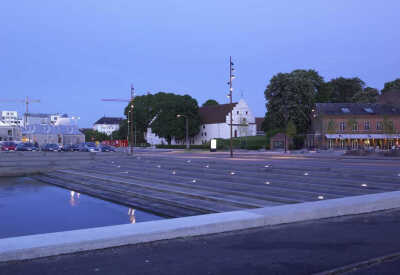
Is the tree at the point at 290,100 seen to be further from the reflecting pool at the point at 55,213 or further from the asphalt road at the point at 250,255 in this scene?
the asphalt road at the point at 250,255

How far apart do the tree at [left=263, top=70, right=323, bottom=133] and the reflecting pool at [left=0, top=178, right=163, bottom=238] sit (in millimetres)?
54094

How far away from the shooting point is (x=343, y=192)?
669 inches

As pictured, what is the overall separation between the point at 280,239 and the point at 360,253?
1511 millimetres

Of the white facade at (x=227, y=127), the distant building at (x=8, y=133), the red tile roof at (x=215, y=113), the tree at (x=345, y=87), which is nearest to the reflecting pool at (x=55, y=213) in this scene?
the white facade at (x=227, y=127)

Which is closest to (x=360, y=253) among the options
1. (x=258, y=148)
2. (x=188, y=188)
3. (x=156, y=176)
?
(x=188, y=188)

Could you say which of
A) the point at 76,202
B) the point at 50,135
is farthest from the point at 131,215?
the point at 50,135

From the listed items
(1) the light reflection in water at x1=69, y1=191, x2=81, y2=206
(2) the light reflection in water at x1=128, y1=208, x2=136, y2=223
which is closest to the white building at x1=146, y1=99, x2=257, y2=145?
(1) the light reflection in water at x1=69, y1=191, x2=81, y2=206

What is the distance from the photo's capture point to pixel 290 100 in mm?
75312

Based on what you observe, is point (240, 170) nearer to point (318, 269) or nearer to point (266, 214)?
point (266, 214)

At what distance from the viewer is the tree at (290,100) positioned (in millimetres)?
74938

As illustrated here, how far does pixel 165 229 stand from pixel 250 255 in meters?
1.86

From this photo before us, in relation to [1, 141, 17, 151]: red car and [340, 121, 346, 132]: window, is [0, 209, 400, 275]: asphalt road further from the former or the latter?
[1, 141, 17, 151]: red car

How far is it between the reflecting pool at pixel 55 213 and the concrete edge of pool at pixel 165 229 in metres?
8.13

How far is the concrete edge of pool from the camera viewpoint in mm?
6742
